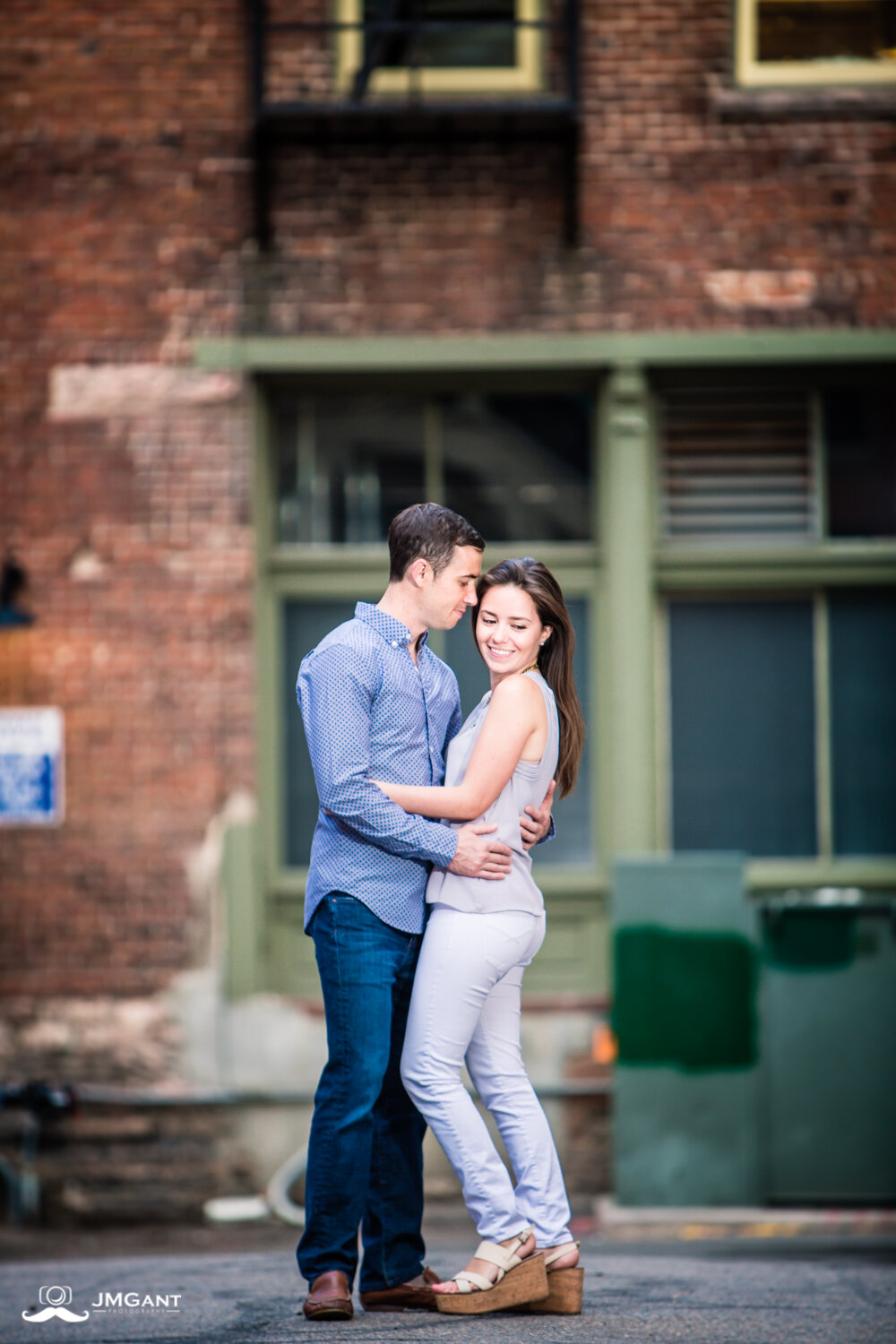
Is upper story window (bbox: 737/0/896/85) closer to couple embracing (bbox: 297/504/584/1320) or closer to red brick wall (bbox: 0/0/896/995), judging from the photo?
red brick wall (bbox: 0/0/896/995)

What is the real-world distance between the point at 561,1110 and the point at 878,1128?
156 centimetres

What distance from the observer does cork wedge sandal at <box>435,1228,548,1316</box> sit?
394 centimetres

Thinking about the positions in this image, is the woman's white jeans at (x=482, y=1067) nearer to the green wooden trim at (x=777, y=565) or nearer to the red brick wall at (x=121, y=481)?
the red brick wall at (x=121, y=481)

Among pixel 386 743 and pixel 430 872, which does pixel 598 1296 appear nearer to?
pixel 430 872

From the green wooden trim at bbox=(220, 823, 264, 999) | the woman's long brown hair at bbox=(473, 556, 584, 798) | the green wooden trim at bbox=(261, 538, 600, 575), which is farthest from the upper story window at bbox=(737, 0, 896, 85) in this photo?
the woman's long brown hair at bbox=(473, 556, 584, 798)

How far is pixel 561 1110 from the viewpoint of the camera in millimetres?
7598

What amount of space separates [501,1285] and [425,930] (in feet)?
2.99

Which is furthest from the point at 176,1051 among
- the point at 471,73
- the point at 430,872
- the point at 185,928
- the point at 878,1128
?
the point at 471,73

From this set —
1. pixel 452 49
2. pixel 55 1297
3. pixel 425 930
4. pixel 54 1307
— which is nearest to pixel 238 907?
pixel 55 1297

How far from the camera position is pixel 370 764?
4047mm

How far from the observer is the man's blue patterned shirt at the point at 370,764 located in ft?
13.0

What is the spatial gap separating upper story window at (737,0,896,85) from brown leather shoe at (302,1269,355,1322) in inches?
244

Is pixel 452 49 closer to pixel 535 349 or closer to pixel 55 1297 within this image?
pixel 535 349

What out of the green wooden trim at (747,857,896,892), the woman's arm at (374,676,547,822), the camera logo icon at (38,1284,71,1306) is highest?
the woman's arm at (374,676,547,822)
